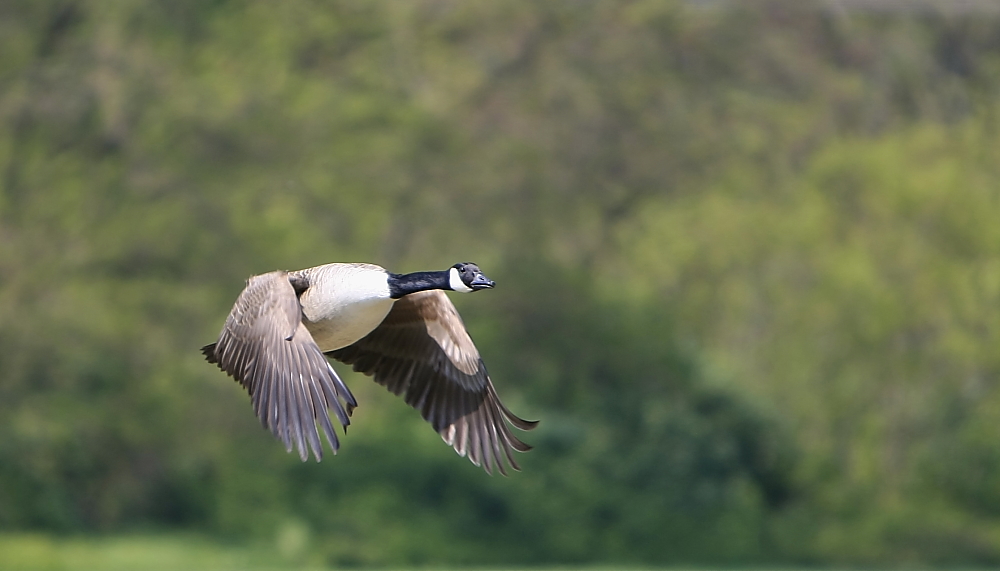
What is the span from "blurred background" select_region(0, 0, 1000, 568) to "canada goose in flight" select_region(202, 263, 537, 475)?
1487 centimetres

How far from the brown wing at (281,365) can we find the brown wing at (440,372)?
136cm

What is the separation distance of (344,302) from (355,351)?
1.56 meters

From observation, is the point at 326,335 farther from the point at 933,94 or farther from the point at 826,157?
the point at 933,94

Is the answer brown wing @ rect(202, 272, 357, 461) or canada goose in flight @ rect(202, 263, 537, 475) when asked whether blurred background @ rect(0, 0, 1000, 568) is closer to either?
canada goose in flight @ rect(202, 263, 537, 475)

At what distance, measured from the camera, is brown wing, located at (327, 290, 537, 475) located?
9109 millimetres

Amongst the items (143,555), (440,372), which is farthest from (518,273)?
(440,372)

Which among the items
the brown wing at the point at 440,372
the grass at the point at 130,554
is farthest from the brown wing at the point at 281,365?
the grass at the point at 130,554

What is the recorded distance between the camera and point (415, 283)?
26.6 ft

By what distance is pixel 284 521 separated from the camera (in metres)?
25.7

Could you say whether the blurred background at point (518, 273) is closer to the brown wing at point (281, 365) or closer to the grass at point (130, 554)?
the grass at point (130, 554)

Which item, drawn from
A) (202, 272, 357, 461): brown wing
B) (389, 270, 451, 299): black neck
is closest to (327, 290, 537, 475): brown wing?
(389, 270, 451, 299): black neck

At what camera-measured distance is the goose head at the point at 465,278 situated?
26.6 feet

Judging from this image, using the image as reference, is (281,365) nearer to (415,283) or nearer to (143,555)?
(415,283)

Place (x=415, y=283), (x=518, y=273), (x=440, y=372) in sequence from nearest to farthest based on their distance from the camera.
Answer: (x=415, y=283)
(x=440, y=372)
(x=518, y=273)
